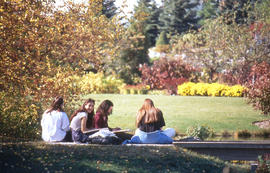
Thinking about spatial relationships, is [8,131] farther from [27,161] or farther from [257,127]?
[257,127]

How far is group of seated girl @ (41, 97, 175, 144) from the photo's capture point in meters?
9.26

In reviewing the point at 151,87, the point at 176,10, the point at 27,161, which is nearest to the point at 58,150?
the point at 27,161

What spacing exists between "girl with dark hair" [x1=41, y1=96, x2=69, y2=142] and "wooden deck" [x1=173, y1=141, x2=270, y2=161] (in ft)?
9.04

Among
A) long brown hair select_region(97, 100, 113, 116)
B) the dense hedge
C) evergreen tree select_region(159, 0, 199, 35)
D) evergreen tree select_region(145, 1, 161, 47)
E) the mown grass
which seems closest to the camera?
the mown grass

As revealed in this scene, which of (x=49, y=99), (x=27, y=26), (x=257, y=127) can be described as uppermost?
(x=27, y=26)

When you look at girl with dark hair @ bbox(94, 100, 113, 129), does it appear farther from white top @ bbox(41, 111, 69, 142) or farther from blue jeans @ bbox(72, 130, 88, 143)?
white top @ bbox(41, 111, 69, 142)

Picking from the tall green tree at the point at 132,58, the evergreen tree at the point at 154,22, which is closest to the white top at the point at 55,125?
the tall green tree at the point at 132,58

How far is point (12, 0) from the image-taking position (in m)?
9.74

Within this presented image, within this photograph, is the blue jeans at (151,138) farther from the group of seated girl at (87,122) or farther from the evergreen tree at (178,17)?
the evergreen tree at (178,17)

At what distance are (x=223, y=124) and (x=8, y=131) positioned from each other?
8254 mm

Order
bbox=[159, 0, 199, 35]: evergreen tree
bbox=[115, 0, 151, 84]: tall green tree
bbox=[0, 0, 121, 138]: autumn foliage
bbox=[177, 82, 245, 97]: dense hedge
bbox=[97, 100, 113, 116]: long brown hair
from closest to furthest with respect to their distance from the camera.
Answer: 1. bbox=[97, 100, 113, 116]: long brown hair
2. bbox=[0, 0, 121, 138]: autumn foliage
3. bbox=[177, 82, 245, 97]: dense hedge
4. bbox=[115, 0, 151, 84]: tall green tree
5. bbox=[159, 0, 199, 35]: evergreen tree

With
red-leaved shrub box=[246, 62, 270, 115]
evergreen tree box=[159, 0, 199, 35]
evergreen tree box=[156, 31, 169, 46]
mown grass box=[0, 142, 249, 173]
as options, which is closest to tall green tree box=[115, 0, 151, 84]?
evergreen tree box=[156, 31, 169, 46]

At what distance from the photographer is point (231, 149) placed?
977 centimetres

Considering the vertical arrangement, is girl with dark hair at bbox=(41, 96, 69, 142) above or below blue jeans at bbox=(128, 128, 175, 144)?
above
